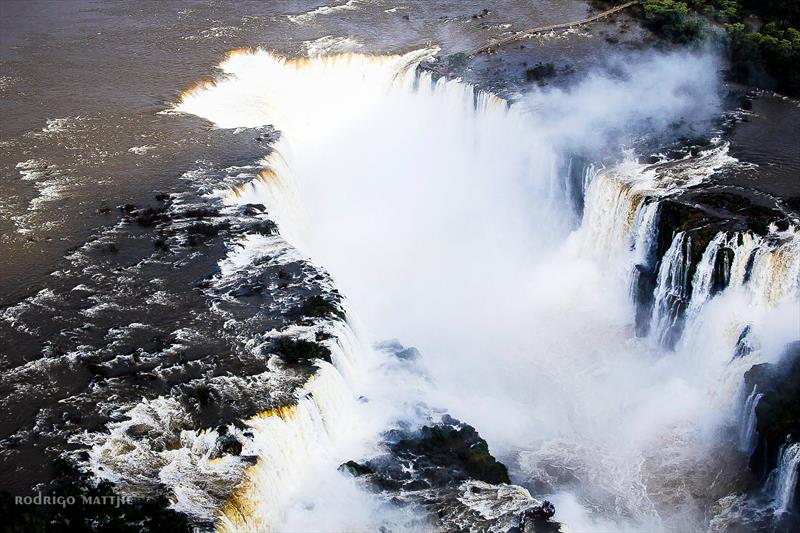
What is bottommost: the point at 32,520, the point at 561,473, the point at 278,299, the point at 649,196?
the point at 561,473

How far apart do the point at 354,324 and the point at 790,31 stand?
21.9m

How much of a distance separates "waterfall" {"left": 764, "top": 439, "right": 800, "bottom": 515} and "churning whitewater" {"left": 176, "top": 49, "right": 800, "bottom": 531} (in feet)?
0.36

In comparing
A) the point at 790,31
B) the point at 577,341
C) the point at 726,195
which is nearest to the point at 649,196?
the point at 726,195

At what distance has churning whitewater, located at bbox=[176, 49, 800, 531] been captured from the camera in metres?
17.2

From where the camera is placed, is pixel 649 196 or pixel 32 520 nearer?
pixel 32 520

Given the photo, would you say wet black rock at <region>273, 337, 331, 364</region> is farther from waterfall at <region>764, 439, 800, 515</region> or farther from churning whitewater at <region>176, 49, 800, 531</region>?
waterfall at <region>764, 439, 800, 515</region>

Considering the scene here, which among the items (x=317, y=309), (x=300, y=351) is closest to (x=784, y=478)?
(x=300, y=351)

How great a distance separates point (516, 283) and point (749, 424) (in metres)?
8.91

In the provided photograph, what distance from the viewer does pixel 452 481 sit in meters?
15.9

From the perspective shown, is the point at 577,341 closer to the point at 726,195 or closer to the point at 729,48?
the point at 726,195

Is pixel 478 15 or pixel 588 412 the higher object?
pixel 478 15

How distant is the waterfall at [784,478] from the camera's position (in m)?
15.9

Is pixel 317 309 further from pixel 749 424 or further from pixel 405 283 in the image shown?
pixel 749 424

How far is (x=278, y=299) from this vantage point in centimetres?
1920
